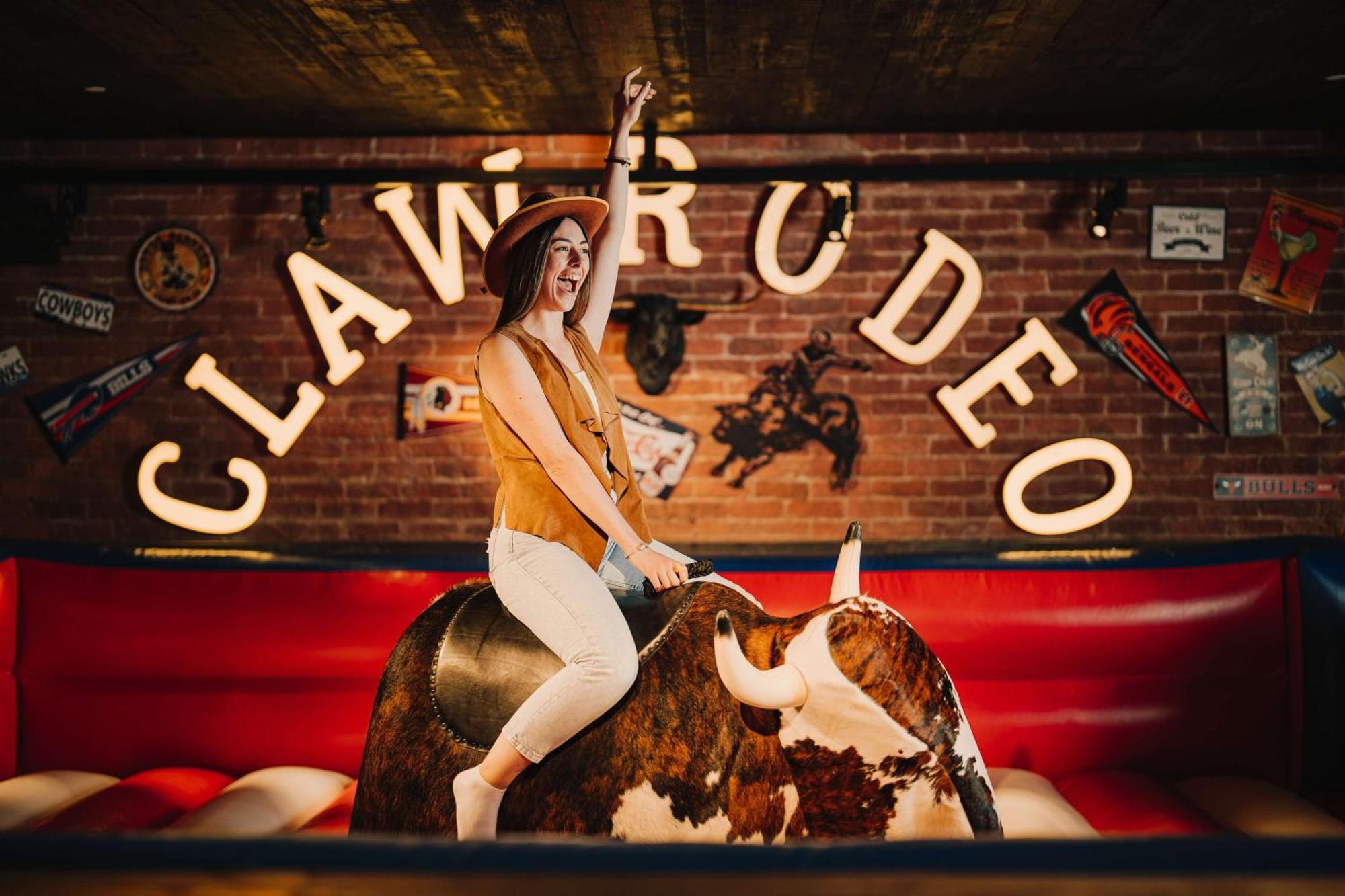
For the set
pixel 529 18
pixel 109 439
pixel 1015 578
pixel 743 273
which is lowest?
pixel 1015 578

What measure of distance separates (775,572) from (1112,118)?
2.84 m

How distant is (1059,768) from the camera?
8.48 ft

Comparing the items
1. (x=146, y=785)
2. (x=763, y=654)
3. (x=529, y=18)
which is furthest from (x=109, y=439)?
(x=763, y=654)

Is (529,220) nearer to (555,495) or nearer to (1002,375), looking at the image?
(555,495)

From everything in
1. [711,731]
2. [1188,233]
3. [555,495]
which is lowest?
[711,731]

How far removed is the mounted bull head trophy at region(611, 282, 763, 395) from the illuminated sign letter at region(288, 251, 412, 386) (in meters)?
1.08

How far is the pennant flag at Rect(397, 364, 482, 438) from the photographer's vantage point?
165 inches

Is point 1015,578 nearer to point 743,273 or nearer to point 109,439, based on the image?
point 743,273

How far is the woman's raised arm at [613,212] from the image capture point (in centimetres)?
194

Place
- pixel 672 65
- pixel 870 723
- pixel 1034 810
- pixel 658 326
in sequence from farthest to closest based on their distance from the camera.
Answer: pixel 658 326, pixel 672 65, pixel 1034 810, pixel 870 723

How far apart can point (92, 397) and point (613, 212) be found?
354 centimetres

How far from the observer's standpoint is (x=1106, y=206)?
3.96 m

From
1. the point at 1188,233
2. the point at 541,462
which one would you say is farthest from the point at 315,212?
the point at 1188,233

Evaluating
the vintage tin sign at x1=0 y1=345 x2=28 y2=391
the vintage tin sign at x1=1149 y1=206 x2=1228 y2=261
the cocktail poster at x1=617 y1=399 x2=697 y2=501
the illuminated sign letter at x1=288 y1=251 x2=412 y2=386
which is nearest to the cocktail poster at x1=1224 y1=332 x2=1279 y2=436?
the vintage tin sign at x1=1149 y1=206 x2=1228 y2=261
